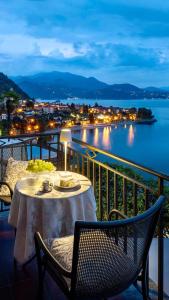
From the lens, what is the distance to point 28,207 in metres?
2.64

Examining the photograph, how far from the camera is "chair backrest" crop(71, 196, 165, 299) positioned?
1628mm

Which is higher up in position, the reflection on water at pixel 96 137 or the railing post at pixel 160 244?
the railing post at pixel 160 244

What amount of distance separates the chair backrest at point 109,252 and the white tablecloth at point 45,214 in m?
0.90

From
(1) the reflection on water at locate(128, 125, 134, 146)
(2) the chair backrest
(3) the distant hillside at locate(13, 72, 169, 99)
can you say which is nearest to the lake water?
(1) the reflection on water at locate(128, 125, 134, 146)

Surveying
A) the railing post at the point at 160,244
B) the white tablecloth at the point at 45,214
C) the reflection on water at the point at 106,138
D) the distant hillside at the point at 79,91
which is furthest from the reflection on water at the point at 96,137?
the railing post at the point at 160,244

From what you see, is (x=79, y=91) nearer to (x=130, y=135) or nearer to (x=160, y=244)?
(x=130, y=135)

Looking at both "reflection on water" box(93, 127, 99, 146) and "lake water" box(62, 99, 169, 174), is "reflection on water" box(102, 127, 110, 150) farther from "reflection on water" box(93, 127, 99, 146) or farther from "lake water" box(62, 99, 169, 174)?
"reflection on water" box(93, 127, 99, 146)

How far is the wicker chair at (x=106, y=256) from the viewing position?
163 centimetres

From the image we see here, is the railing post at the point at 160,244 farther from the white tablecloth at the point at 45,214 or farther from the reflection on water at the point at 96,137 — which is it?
the reflection on water at the point at 96,137

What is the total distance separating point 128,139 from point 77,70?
1904 inches

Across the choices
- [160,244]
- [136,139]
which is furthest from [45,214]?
[136,139]

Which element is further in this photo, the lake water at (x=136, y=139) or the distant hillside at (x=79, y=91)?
the distant hillside at (x=79, y=91)

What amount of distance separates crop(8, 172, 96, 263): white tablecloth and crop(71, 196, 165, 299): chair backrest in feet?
2.95

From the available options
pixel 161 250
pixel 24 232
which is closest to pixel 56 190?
pixel 24 232
